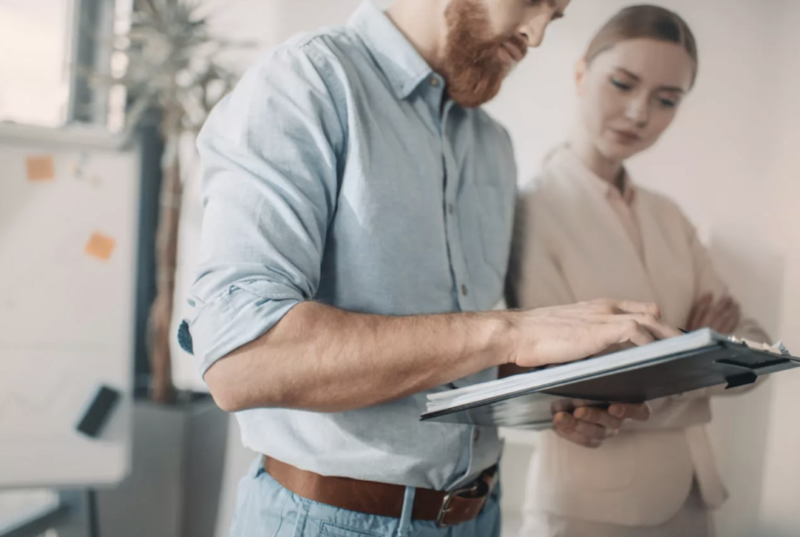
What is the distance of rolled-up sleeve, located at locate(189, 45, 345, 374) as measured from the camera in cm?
75

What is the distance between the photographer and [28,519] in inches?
67.1

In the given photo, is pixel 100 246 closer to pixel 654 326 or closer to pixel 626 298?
pixel 626 298

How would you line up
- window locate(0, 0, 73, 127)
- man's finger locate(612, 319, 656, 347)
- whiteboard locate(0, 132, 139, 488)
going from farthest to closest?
window locate(0, 0, 73, 127) → whiteboard locate(0, 132, 139, 488) → man's finger locate(612, 319, 656, 347)

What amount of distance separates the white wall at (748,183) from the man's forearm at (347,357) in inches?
19.9

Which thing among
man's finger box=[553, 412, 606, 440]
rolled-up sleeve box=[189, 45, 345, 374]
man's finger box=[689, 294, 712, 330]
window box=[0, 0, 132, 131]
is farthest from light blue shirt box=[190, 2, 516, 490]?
window box=[0, 0, 132, 131]

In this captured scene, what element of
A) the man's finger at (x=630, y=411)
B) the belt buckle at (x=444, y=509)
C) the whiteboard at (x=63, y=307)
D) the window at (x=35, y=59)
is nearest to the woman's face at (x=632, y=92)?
the man's finger at (x=630, y=411)

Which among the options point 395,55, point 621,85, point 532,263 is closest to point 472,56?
point 395,55

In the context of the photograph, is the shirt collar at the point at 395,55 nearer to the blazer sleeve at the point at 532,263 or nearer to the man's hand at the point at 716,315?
the blazer sleeve at the point at 532,263

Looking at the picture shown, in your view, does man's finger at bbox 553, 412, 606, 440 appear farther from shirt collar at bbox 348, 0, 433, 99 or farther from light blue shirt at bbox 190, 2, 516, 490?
shirt collar at bbox 348, 0, 433, 99

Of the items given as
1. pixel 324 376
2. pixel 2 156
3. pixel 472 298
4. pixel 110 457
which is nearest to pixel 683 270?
pixel 472 298

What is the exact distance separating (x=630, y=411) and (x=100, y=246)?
4.44 feet

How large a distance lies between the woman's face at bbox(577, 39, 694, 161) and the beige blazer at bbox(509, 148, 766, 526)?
0.07 m

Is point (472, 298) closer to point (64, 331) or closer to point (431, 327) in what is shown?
point (431, 327)

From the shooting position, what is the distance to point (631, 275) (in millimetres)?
1075
